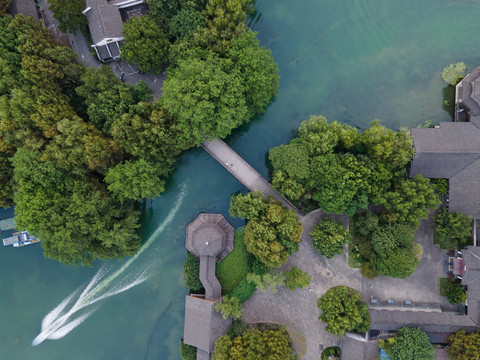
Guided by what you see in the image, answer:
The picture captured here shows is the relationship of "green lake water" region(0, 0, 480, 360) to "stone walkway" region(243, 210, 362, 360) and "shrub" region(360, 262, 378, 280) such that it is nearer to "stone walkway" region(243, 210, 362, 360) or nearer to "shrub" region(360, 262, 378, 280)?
"stone walkway" region(243, 210, 362, 360)

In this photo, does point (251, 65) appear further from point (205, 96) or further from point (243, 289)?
point (243, 289)

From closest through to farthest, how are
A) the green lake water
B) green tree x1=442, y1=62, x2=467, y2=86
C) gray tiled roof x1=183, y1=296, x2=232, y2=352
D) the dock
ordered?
gray tiled roof x1=183, y1=296, x2=232, y2=352 < green tree x1=442, y1=62, x2=467, y2=86 < the green lake water < the dock

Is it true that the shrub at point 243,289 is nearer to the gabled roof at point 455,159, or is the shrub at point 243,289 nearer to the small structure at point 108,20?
the gabled roof at point 455,159

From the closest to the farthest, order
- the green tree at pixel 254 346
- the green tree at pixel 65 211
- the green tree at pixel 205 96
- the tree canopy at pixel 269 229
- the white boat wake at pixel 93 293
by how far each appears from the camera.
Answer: the green tree at pixel 205 96
the green tree at pixel 65 211
the tree canopy at pixel 269 229
the green tree at pixel 254 346
the white boat wake at pixel 93 293

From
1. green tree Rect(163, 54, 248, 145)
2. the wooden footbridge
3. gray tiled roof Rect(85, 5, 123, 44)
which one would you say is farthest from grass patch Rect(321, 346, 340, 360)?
gray tiled roof Rect(85, 5, 123, 44)

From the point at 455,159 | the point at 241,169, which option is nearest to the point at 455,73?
the point at 455,159

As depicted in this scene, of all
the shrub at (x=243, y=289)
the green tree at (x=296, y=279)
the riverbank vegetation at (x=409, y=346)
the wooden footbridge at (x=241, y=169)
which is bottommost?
the riverbank vegetation at (x=409, y=346)

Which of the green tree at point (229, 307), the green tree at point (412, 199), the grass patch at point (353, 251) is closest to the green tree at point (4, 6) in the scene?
the green tree at point (229, 307)
